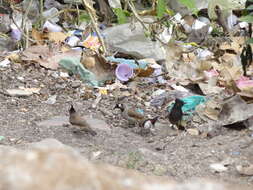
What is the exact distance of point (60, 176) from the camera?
0.81m

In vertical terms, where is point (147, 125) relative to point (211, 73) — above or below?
above

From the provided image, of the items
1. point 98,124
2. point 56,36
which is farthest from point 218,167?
point 56,36

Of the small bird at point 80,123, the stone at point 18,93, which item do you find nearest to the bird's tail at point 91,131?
the small bird at point 80,123

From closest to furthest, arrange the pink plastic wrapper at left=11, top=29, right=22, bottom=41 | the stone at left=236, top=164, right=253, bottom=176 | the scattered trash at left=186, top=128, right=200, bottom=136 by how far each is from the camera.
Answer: the stone at left=236, top=164, right=253, bottom=176 < the scattered trash at left=186, top=128, right=200, bottom=136 < the pink plastic wrapper at left=11, top=29, right=22, bottom=41

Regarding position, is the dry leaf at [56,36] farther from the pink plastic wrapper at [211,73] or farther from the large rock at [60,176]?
the large rock at [60,176]

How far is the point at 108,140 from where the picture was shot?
10.8 feet

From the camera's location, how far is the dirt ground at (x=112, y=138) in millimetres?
2773

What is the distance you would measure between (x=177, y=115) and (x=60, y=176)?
2.68 m

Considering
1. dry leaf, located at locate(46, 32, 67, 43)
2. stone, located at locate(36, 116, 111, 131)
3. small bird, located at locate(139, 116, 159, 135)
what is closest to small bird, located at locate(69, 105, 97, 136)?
stone, located at locate(36, 116, 111, 131)

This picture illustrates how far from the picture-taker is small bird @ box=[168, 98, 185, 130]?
3.45 m

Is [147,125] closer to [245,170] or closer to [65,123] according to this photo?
[65,123]

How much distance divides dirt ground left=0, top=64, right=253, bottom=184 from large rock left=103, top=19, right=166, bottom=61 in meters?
0.80

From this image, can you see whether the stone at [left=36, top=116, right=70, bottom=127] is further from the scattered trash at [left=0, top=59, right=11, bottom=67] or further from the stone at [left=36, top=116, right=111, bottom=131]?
the scattered trash at [left=0, top=59, right=11, bottom=67]

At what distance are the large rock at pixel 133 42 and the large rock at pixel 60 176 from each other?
12.9 feet
